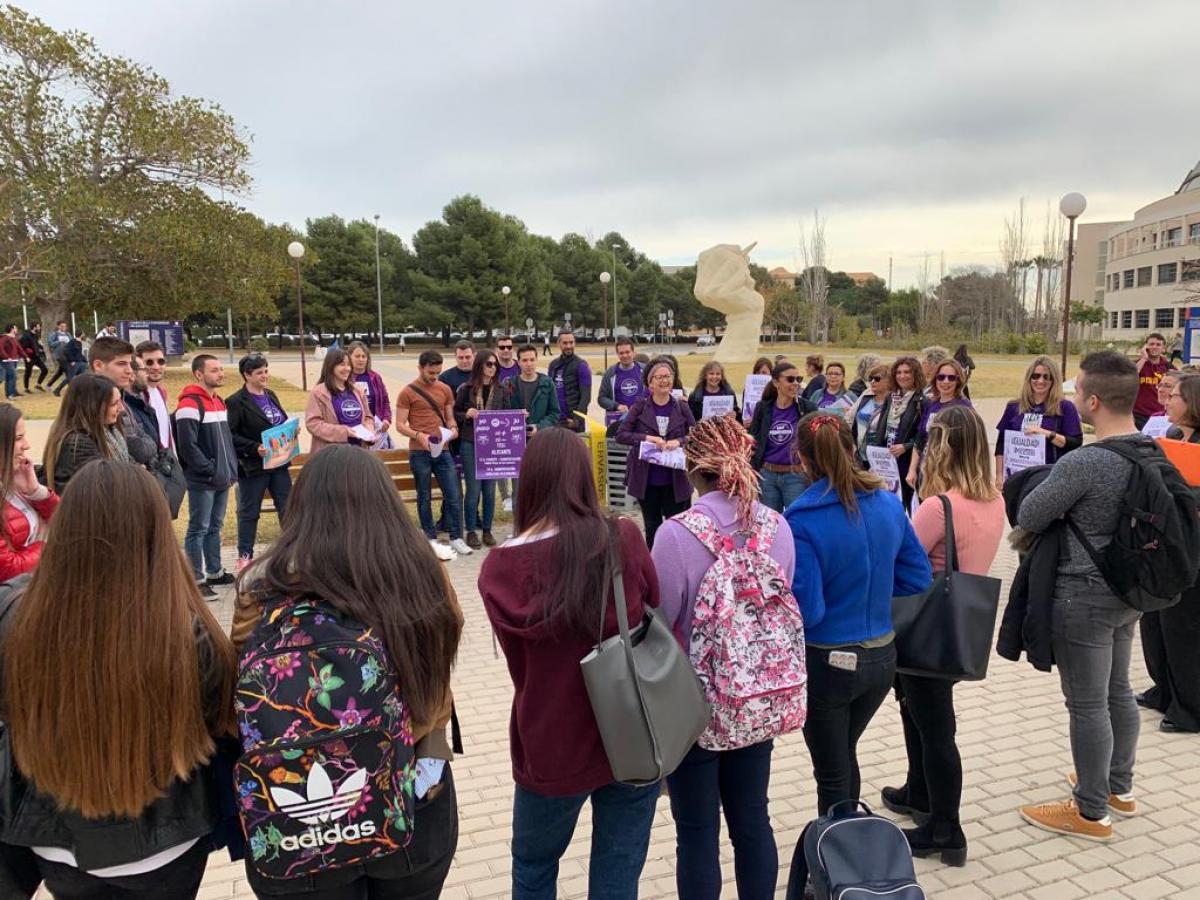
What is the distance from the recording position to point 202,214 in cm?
3073

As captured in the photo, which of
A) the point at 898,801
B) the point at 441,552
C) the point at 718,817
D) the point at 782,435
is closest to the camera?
the point at 441,552

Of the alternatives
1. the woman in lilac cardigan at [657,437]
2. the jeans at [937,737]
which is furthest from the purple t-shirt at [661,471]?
the jeans at [937,737]

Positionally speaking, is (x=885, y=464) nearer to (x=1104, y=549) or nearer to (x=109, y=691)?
(x=1104, y=549)

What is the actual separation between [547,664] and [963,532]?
6.77ft

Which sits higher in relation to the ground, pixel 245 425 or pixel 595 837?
pixel 245 425

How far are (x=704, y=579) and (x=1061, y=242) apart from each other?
75.8 meters

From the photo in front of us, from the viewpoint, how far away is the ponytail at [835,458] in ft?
9.75

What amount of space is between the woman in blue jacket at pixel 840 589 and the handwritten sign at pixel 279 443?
584 centimetres

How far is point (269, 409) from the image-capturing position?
25.8 ft

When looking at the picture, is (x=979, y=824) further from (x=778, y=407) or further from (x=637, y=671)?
(x=778, y=407)

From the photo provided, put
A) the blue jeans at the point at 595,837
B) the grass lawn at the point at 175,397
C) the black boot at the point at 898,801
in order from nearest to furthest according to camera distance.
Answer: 1. the blue jeans at the point at 595,837
2. the black boot at the point at 898,801
3. the grass lawn at the point at 175,397

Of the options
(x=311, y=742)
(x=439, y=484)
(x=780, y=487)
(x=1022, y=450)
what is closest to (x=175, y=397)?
(x=439, y=484)

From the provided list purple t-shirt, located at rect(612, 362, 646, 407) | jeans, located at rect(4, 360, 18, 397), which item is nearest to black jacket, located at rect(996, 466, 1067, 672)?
purple t-shirt, located at rect(612, 362, 646, 407)

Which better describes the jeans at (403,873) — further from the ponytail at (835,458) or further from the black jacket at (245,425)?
the black jacket at (245,425)
